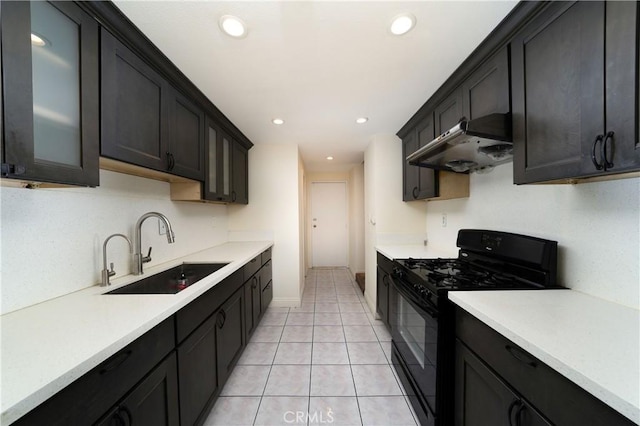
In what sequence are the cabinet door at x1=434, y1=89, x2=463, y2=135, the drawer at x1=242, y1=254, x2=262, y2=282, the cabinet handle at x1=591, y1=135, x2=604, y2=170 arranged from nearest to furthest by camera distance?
the cabinet handle at x1=591, y1=135, x2=604, y2=170 < the cabinet door at x1=434, y1=89, x2=463, y2=135 < the drawer at x1=242, y1=254, x2=262, y2=282

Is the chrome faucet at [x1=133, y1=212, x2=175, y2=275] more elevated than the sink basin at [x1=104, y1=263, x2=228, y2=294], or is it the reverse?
the chrome faucet at [x1=133, y1=212, x2=175, y2=275]

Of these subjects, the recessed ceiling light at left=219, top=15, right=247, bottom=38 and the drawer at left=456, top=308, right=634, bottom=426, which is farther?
the recessed ceiling light at left=219, top=15, right=247, bottom=38

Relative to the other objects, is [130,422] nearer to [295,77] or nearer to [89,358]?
[89,358]

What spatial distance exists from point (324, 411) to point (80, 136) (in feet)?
6.66

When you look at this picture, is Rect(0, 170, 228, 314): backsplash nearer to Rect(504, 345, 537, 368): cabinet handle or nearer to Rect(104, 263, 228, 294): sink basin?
Rect(104, 263, 228, 294): sink basin

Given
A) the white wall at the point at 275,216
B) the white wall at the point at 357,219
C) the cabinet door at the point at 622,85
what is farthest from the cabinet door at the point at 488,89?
the white wall at the point at 357,219

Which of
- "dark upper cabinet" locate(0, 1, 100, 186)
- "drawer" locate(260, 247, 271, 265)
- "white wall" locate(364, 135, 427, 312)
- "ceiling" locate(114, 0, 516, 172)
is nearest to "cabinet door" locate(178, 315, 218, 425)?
"dark upper cabinet" locate(0, 1, 100, 186)

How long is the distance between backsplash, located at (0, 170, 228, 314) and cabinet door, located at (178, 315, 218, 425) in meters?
0.66

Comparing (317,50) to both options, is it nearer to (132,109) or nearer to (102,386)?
(132,109)

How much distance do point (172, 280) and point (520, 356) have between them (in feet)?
6.77

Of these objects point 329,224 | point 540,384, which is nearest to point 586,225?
point 540,384

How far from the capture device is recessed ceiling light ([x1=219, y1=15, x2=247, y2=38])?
3.78 ft

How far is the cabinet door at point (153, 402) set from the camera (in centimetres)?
79

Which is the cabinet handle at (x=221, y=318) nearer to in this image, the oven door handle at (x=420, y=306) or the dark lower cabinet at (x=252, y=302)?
the dark lower cabinet at (x=252, y=302)
